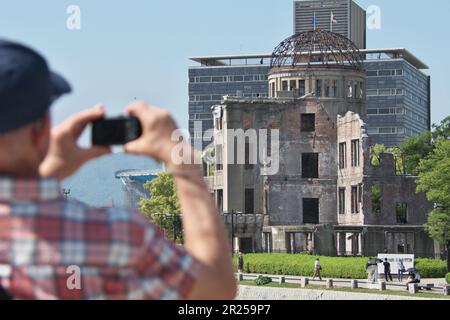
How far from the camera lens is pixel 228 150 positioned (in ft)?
270

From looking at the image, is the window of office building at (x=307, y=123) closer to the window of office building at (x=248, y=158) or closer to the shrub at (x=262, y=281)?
the window of office building at (x=248, y=158)

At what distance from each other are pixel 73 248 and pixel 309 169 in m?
78.8

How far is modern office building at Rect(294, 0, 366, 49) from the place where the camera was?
168625mm

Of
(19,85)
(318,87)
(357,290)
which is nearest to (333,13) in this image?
(318,87)

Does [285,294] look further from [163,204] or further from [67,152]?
[67,152]

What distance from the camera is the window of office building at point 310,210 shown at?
267 ft

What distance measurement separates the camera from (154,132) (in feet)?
12.4

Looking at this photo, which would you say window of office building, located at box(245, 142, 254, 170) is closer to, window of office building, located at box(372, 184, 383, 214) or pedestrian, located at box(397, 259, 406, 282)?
window of office building, located at box(372, 184, 383, 214)

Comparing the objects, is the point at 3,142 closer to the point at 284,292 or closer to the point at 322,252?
the point at 284,292

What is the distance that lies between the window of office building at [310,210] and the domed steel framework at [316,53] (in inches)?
360

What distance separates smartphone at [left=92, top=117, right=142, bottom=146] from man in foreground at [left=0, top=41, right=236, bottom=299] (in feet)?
0.71

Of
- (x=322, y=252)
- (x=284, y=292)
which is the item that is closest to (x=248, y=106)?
(x=322, y=252)

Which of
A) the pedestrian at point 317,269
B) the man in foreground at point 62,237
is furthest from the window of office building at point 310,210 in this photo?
the man in foreground at point 62,237

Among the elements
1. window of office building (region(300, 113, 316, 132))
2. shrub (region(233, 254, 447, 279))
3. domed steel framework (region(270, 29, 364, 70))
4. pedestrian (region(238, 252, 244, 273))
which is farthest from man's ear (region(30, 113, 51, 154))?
domed steel framework (region(270, 29, 364, 70))
